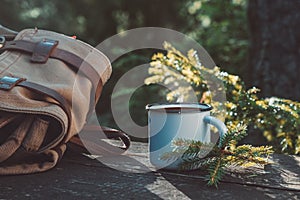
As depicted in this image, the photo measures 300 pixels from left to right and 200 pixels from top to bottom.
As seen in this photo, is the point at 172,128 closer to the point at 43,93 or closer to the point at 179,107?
the point at 179,107

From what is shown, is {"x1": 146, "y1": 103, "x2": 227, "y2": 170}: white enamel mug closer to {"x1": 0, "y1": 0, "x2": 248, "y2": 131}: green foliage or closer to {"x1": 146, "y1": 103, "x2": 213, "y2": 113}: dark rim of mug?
{"x1": 146, "y1": 103, "x2": 213, "y2": 113}: dark rim of mug

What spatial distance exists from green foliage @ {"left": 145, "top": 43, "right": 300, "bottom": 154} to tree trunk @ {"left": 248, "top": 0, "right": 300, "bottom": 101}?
590mm

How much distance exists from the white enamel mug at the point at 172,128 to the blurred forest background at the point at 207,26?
136cm

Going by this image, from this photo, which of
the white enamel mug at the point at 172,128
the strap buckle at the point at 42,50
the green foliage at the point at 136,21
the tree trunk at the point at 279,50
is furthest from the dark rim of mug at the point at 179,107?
the green foliage at the point at 136,21

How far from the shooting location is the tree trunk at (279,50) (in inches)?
102

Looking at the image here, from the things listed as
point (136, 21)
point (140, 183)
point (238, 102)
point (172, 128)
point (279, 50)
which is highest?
point (136, 21)

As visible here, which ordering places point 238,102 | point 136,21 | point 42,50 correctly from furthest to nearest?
point 136,21, point 238,102, point 42,50

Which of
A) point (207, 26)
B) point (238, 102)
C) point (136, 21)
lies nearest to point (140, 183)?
point (238, 102)

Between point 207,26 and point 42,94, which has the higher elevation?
point 207,26

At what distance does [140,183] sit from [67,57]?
488mm

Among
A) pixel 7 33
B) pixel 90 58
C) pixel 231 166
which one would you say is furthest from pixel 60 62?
pixel 231 166

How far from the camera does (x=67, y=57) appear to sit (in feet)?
4.93

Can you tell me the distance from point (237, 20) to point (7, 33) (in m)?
2.85

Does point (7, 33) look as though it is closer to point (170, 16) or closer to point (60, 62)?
point (60, 62)
